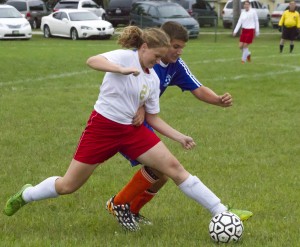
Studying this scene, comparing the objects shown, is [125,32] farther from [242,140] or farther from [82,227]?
[242,140]

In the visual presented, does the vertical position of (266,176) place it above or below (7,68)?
above

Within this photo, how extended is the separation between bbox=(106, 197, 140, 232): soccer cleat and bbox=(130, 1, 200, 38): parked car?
28745mm

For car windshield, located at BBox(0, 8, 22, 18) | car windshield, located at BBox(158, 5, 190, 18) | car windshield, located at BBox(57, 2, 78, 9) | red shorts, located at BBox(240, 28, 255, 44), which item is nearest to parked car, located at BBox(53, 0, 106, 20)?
car windshield, located at BBox(57, 2, 78, 9)

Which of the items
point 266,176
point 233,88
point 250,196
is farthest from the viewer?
point 233,88

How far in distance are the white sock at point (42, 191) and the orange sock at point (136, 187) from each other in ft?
1.76

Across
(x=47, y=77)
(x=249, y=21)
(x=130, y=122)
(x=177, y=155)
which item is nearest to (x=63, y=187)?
(x=130, y=122)

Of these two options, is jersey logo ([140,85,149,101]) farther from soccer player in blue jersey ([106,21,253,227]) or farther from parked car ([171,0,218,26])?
parked car ([171,0,218,26])

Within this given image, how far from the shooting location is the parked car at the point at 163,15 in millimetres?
34812

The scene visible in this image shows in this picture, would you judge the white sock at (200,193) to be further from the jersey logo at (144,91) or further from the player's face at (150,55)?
the player's face at (150,55)

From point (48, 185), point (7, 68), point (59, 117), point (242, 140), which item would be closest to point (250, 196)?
point (48, 185)

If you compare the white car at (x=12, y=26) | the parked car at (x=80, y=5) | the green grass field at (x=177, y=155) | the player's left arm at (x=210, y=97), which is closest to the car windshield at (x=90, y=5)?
the parked car at (x=80, y=5)

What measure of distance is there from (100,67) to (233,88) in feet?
33.9

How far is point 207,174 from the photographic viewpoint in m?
7.85

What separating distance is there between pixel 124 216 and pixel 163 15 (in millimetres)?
29729
